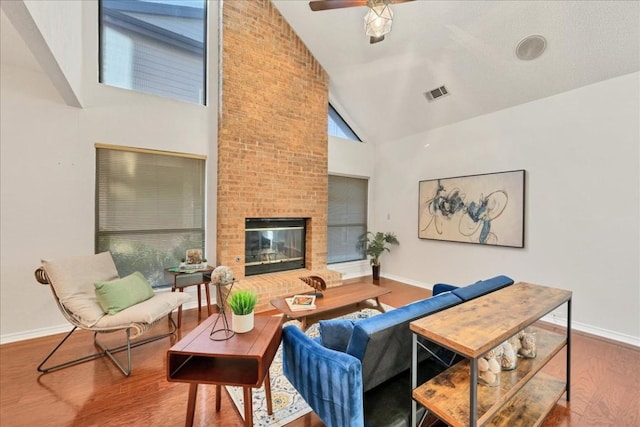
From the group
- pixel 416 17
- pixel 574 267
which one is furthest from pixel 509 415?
pixel 416 17

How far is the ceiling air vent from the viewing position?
3901mm

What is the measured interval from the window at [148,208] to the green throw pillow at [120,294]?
0.91 m

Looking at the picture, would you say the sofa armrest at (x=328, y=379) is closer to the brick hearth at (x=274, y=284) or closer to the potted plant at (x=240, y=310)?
the potted plant at (x=240, y=310)

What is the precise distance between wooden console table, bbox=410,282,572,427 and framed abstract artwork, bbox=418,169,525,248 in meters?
1.97

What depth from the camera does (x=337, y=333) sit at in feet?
4.97

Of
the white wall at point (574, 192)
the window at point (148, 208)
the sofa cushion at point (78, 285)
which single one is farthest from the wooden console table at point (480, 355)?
the window at point (148, 208)

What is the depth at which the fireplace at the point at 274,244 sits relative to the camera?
13.3ft

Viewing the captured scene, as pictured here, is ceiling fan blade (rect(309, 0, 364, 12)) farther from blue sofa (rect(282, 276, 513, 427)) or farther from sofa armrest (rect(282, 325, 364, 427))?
sofa armrest (rect(282, 325, 364, 427))

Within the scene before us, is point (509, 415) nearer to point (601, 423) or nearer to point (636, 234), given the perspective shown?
point (601, 423)

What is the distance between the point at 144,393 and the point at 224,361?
93cm

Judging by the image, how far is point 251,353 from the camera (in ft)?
4.51

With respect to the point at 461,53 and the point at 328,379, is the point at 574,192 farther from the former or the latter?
the point at 328,379

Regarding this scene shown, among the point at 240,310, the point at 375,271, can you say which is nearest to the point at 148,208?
the point at 240,310

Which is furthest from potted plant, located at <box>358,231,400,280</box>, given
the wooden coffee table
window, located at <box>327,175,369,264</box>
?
the wooden coffee table
